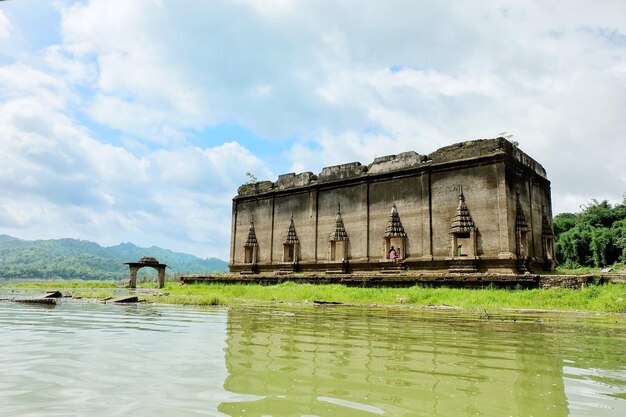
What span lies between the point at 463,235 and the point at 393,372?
53.8ft

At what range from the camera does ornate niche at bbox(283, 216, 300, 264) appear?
2531cm

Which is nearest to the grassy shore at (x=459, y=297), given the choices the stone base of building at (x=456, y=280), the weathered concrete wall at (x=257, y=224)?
the stone base of building at (x=456, y=280)

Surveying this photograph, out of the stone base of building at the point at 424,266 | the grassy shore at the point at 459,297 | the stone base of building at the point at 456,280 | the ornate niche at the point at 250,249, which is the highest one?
the ornate niche at the point at 250,249

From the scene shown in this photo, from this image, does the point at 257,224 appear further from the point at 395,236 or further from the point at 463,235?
the point at 463,235

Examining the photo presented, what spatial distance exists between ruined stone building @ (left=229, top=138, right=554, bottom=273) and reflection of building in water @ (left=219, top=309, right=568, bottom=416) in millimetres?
12292

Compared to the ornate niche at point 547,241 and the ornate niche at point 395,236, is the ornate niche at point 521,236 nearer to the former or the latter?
the ornate niche at point 547,241

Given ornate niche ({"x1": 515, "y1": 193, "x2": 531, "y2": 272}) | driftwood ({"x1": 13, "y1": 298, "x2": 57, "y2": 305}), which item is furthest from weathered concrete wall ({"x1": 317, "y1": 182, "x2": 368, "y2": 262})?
driftwood ({"x1": 13, "y1": 298, "x2": 57, "y2": 305})

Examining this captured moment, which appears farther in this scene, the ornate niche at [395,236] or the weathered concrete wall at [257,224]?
Answer: the weathered concrete wall at [257,224]

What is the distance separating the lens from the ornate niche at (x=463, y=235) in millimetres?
18545

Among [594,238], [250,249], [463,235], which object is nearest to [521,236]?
[463,235]

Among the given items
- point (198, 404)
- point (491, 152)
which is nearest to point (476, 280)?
point (491, 152)

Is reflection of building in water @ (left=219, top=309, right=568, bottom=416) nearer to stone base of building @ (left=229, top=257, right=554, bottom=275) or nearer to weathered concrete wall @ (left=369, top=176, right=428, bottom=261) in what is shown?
stone base of building @ (left=229, top=257, right=554, bottom=275)

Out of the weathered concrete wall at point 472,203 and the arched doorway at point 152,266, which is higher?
the weathered concrete wall at point 472,203

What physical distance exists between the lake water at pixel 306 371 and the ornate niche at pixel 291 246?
18.0 metres
